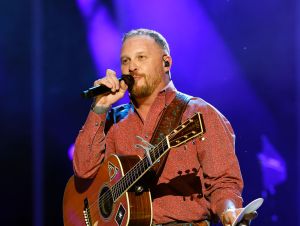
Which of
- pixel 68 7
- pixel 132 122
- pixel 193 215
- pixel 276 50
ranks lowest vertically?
pixel 193 215

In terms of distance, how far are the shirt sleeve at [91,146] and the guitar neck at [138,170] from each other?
0.31 metres

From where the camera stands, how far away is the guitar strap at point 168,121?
2771 mm

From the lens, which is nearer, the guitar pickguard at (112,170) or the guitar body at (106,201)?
the guitar body at (106,201)

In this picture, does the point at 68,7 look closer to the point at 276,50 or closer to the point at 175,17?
the point at 175,17

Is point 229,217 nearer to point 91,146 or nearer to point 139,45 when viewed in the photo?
point 91,146

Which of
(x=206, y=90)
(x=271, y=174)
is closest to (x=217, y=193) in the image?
(x=271, y=174)

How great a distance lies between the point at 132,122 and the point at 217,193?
0.75 meters

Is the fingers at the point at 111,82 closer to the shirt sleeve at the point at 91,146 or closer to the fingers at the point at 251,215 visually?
the shirt sleeve at the point at 91,146

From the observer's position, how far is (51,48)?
5.01m

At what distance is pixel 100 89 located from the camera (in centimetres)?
290

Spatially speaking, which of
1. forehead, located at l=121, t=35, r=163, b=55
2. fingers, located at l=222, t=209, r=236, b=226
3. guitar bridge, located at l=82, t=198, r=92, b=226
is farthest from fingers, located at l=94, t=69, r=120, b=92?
fingers, located at l=222, t=209, r=236, b=226

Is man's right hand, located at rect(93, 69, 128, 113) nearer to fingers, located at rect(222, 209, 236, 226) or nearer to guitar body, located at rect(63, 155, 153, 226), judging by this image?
guitar body, located at rect(63, 155, 153, 226)

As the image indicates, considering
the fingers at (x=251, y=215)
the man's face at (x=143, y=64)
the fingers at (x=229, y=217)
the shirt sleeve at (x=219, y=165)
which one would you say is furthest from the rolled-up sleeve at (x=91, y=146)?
the fingers at (x=251, y=215)

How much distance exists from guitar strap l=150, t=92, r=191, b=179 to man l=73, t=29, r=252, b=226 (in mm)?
28
